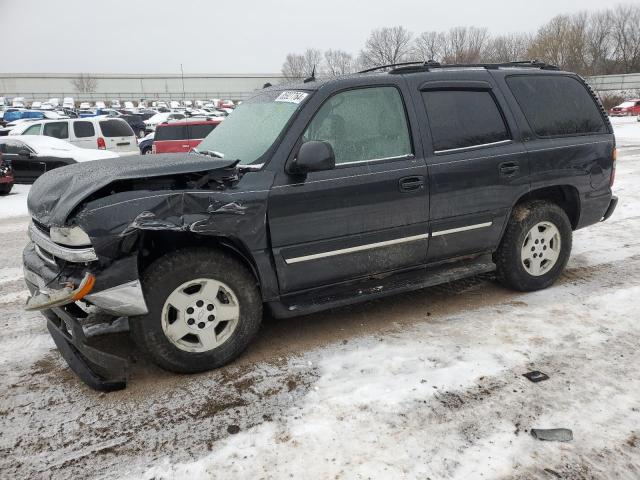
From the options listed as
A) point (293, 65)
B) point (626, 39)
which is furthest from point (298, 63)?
point (626, 39)

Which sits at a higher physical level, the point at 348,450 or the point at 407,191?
the point at 407,191

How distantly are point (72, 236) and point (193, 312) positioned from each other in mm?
866

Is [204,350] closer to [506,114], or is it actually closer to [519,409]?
[519,409]

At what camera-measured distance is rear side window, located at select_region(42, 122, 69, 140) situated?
1577 centimetres

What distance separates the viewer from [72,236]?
2922 mm


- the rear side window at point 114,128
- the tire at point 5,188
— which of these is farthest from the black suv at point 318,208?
the rear side window at point 114,128

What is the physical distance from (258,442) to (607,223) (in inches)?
243

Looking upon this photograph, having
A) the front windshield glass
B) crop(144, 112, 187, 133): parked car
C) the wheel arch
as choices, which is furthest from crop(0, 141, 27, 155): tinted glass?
crop(144, 112, 187, 133): parked car

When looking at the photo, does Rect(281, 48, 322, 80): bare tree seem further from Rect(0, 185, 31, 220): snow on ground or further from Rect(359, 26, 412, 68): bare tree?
Rect(0, 185, 31, 220): snow on ground

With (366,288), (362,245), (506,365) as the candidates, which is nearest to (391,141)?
(362,245)

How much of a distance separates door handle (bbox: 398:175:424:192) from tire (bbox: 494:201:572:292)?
1120 mm

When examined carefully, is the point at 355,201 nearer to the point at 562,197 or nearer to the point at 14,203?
the point at 562,197

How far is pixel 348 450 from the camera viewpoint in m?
2.53

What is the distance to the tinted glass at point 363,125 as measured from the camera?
358cm
